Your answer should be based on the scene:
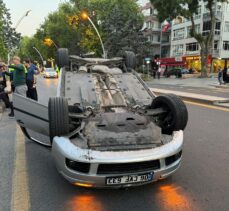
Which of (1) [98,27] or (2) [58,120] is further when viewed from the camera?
(1) [98,27]

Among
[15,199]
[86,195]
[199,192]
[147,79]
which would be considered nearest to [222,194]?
[199,192]

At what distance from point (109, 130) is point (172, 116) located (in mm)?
1090

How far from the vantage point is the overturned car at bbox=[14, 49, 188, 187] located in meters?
3.35

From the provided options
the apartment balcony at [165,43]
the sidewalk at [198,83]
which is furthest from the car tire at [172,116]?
the apartment balcony at [165,43]

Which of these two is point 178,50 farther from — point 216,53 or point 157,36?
point 157,36

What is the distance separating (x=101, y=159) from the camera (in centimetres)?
328

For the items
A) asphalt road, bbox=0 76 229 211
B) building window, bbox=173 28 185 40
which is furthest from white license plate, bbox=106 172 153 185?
building window, bbox=173 28 185 40

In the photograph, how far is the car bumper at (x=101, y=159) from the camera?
10.8 ft

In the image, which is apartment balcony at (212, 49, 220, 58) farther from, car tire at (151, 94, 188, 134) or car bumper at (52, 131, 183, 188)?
car bumper at (52, 131, 183, 188)

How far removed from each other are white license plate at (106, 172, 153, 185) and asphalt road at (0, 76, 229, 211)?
Result: 1.01ft

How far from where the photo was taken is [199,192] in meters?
3.83

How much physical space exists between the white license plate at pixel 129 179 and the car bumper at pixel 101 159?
4 centimetres

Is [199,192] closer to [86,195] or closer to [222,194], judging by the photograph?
[222,194]

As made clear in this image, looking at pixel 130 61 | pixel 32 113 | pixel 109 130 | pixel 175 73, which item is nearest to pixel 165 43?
pixel 175 73
